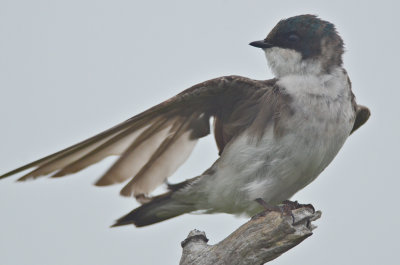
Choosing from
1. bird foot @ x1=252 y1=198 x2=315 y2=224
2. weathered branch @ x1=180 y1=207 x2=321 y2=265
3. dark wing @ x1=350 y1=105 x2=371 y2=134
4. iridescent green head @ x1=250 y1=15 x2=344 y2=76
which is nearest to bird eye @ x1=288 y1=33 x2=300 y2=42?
iridescent green head @ x1=250 y1=15 x2=344 y2=76

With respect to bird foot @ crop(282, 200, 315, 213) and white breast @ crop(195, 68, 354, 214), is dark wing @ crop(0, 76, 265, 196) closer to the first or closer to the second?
white breast @ crop(195, 68, 354, 214)

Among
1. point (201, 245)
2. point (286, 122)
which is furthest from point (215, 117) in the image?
point (201, 245)

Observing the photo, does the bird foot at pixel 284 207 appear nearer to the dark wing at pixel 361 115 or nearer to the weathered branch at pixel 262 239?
the weathered branch at pixel 262 239

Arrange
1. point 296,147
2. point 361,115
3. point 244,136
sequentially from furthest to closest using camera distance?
1. point 361,115
2. point 244,136
3. point 296,147

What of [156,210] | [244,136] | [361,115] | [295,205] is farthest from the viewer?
[361,115]

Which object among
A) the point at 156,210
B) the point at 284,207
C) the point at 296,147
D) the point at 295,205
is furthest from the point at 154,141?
the point at 284,207

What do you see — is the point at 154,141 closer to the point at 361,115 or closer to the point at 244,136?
the point at 244,136
